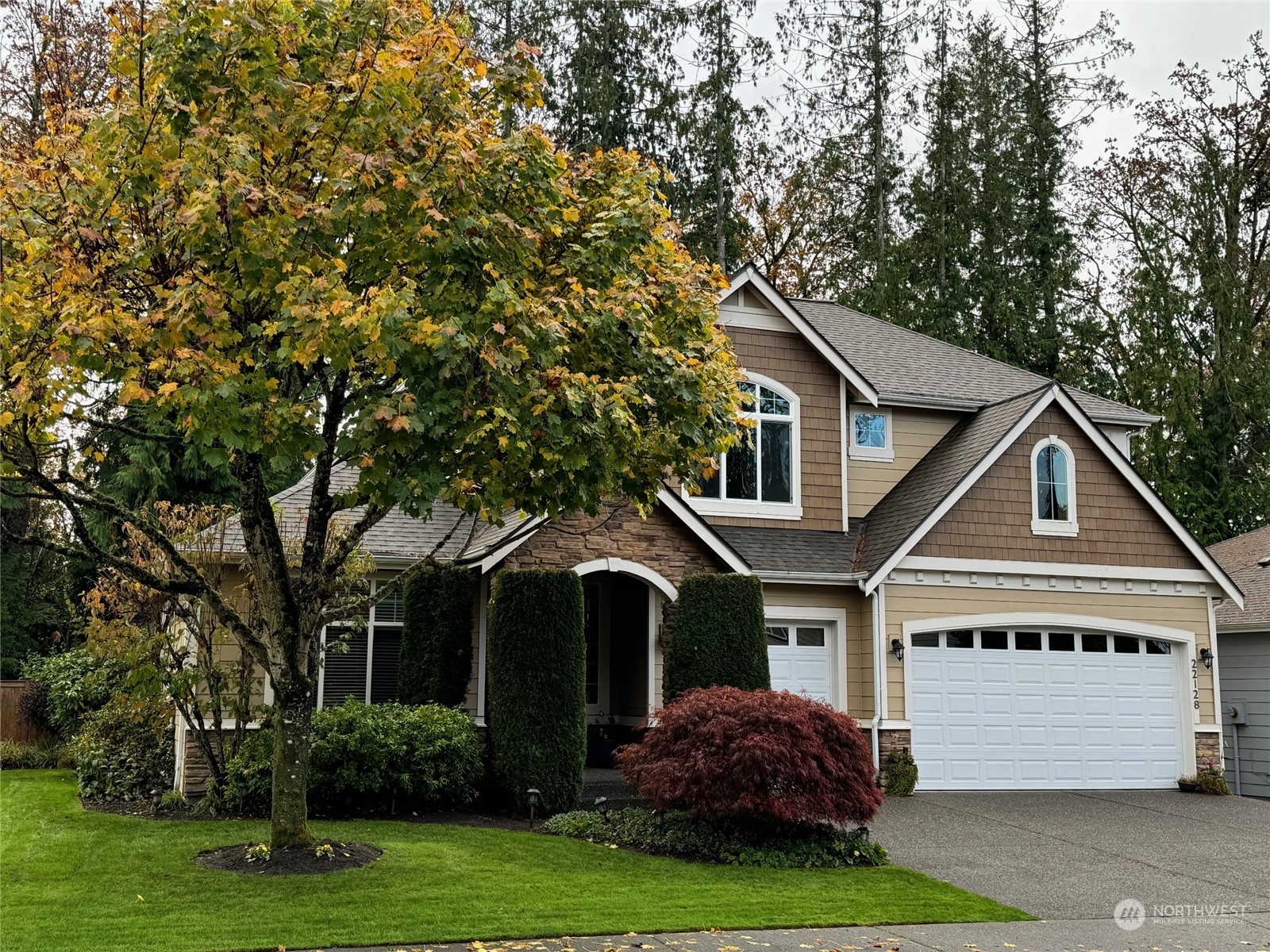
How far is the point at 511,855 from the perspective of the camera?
442 inches

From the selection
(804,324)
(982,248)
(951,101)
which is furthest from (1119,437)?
(951,101)

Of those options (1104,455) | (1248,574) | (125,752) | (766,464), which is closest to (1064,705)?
(1104,455)

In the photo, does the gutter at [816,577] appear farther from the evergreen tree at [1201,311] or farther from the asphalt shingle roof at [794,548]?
the evergreen tree at [1201,311]

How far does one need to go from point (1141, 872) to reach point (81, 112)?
11341 mm

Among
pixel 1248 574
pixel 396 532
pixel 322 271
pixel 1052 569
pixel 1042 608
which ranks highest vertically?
pixel 322 271

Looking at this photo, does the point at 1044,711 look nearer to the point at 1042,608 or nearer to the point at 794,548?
the point at 1042,608

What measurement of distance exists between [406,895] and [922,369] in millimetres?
14808

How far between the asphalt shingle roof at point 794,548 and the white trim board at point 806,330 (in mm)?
2335

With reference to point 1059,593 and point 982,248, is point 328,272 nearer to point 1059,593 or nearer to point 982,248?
point 1059,593

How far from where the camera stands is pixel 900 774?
16.5m

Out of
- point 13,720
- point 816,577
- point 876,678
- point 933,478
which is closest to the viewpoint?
point 876,678

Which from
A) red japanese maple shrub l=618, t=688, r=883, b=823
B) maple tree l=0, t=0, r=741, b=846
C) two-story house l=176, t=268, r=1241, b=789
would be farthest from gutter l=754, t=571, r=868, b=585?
maple tree l=0, t=0, r=741, b=846

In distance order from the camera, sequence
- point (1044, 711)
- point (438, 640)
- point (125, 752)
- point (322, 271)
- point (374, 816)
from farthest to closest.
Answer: point (1044, 711) < point (125, 752) < point (438, 640) < point (374, 816) < point (322, 271)

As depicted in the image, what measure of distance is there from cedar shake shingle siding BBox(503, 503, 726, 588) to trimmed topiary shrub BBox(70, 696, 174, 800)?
4902mm
